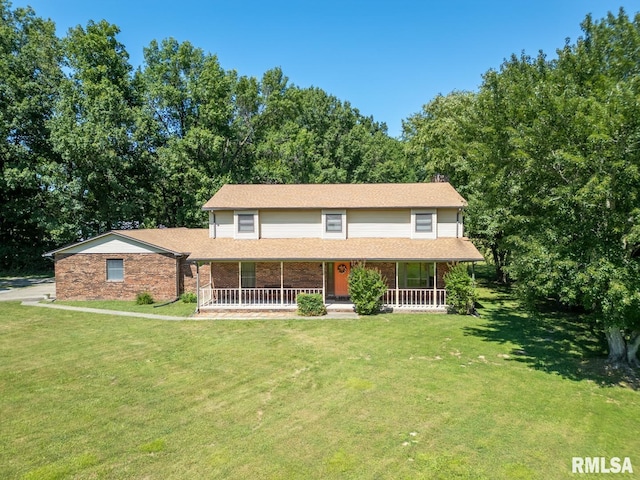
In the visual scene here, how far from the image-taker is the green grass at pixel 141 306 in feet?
57.1

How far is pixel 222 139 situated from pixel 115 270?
13722 millimetres

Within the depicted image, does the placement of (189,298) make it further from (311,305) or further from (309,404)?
(309,404)

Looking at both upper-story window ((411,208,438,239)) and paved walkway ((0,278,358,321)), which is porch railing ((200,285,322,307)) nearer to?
paved walkway ((0,278,358,321))

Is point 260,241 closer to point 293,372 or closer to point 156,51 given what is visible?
point 293,372

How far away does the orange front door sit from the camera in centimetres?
1919

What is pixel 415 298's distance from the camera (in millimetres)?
18438

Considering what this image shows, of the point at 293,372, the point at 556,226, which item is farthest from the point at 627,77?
the point at 293,372

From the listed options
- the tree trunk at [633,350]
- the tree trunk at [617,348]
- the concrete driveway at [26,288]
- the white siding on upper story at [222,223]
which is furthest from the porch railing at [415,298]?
the concrete driveway at [26,288]

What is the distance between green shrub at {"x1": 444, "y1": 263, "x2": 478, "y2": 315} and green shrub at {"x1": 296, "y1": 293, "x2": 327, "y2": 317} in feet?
19.2

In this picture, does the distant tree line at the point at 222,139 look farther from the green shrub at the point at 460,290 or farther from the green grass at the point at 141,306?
the green grass at the point at 141,306

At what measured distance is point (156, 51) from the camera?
1207 inches

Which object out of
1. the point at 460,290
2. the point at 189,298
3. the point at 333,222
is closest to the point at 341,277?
the point at 333,222

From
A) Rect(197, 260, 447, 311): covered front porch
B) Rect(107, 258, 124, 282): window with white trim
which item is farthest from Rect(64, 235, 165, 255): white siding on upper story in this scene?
Rect(197, 260, 447, 311): covered front porch

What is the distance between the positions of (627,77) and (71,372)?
Answer: 55.8 ft
